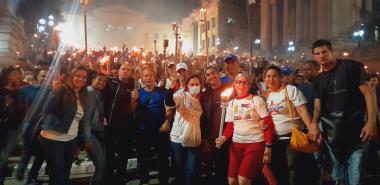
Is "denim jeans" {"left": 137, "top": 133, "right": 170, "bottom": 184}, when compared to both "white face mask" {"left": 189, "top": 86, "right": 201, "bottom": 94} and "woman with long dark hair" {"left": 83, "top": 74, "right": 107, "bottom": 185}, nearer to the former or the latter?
"woman with long dark hair" {"left": 83, "top": 74, "right": 107, "bottom": 185}

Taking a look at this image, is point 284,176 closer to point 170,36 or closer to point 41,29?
point 41,29

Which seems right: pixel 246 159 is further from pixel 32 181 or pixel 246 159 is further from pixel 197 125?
pixel 32 181

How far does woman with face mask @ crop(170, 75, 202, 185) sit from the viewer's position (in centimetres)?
621

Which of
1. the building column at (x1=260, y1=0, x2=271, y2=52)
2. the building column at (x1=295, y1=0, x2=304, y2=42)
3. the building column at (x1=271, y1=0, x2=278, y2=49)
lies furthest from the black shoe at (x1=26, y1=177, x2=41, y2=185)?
the building column at (x1=260, y1=0, x2=271, y2=52)

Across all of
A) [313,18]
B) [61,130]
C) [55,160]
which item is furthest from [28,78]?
Answer: [313,18]

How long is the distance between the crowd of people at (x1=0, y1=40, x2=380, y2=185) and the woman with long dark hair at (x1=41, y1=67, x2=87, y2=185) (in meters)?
0.01

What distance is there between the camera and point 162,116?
281 inches

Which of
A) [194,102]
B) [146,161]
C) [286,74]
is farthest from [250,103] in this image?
[146,161]

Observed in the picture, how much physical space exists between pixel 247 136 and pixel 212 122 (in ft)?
3.76

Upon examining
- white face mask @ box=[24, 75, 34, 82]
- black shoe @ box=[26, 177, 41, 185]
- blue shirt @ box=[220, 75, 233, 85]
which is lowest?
black shoe @ box=[26, 177, 41, 185]

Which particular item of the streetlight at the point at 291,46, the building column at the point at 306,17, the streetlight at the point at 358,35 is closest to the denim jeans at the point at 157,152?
the streetlight at the point at 358,35

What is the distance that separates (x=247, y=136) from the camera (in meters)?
5.55

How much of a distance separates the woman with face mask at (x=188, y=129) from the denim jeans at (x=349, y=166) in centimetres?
216

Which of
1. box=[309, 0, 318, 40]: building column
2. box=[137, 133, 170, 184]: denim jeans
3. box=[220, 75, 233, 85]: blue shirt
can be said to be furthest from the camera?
box=[309, 0, 318, 40]: building column
